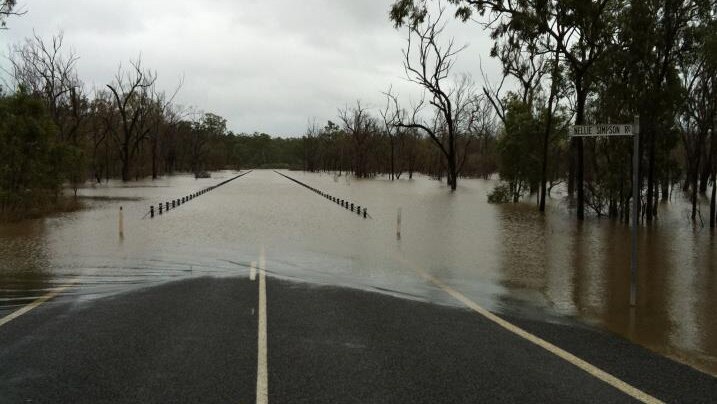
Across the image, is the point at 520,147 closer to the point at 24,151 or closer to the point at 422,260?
the point at 422,260

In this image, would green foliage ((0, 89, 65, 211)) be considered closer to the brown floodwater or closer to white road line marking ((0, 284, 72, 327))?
the brown floodwater

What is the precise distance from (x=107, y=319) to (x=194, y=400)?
333 centimetres

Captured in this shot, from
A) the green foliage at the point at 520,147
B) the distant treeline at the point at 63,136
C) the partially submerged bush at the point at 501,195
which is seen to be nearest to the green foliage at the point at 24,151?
the distant treeline at the point at 63,136

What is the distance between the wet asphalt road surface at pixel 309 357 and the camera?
507 cm

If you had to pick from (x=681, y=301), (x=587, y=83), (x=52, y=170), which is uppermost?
(x=587, y=83)

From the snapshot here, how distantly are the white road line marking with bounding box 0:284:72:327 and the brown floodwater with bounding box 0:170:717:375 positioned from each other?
182mm

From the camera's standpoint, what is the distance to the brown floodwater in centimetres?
869

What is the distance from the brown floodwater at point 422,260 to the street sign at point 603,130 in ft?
8.70

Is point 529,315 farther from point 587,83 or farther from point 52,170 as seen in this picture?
point 52,170

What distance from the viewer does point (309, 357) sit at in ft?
19.7

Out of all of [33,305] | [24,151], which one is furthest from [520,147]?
[33,305]

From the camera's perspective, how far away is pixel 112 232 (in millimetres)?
18531

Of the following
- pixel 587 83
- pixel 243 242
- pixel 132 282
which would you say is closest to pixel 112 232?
pixel 243 242

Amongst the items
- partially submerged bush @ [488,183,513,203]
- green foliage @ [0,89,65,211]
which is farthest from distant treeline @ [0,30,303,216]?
partially submerged bush @ [488,183,513,203]
